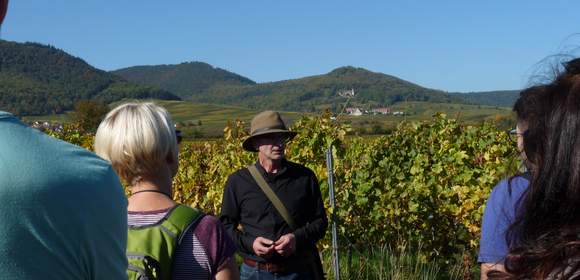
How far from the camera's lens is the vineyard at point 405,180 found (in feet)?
19.7

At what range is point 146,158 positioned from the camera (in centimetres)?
222

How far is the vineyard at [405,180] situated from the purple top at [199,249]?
11.3 ft

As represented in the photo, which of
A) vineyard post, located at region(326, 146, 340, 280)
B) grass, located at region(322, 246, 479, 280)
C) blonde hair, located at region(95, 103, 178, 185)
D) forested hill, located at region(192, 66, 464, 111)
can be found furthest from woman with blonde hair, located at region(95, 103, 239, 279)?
forested hill, located at region(192, 66, 464, 111)

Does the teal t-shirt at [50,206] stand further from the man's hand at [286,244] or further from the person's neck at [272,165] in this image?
the person's neck at [272,165]

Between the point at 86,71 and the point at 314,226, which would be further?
the point at 86,71

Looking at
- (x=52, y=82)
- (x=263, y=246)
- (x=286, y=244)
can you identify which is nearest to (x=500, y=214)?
(x=286, y=244)

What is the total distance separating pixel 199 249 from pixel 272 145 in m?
2.32

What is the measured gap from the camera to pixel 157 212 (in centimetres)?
219

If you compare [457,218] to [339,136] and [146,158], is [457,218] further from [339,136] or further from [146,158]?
[146,158]

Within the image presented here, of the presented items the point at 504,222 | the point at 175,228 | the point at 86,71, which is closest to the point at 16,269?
the point at 175,228

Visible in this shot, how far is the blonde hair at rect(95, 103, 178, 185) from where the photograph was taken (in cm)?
221

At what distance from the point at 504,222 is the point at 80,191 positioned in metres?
1.34

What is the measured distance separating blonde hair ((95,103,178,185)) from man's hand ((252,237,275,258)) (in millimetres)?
1830

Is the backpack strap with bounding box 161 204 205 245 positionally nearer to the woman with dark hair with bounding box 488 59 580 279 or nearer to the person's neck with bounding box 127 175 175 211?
the person's neck with bounding box 127 175 175 211
